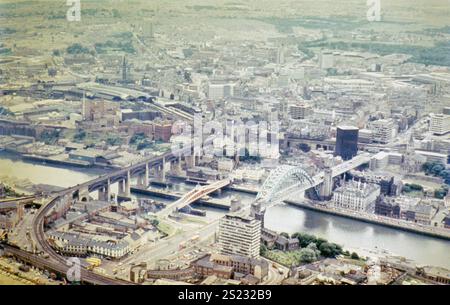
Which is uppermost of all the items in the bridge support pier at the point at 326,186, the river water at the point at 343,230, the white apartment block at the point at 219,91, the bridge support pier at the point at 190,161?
the white apartment block at the point at 219,91

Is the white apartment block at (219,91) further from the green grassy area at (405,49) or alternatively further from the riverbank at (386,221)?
the riverbank at (386,221)

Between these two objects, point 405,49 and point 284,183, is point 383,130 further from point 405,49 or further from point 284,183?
point 284,183

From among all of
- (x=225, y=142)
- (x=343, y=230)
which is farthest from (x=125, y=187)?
A: (x=343, y=230)

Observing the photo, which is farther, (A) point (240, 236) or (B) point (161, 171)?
(B) point (161, 171)

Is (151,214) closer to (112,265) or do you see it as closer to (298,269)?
(112,265)

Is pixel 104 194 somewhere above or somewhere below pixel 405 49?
below

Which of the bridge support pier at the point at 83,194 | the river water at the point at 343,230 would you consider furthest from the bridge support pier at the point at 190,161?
the bridge support pier at the point at 83,194

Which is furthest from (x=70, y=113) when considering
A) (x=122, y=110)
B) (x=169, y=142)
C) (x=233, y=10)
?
(x=233, y=10)
